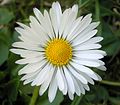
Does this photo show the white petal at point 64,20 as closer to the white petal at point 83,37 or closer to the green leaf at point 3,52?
the white petal at point 83,37

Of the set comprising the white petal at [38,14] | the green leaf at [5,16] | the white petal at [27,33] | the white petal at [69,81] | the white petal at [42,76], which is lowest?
the white petal at [69,81]

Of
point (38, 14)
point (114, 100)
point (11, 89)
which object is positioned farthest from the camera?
point (114, 100)

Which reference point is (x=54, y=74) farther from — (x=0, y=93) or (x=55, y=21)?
(x=0, y=93)

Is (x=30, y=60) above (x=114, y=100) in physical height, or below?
above

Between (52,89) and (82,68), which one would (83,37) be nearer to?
(82,68)

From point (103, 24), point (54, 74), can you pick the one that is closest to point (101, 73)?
point (103, 24)

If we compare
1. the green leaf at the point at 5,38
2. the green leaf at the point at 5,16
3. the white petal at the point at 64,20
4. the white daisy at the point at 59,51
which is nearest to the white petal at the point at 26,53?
the white daisy at the point at 59,51

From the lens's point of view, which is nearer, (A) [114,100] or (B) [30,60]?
(B) [30,60]

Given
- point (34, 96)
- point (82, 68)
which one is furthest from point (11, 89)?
point (82, 68)
